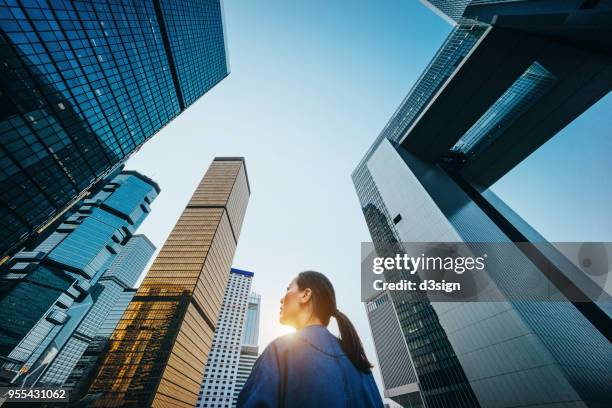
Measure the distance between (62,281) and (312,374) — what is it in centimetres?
12283

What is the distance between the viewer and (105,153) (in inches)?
2153

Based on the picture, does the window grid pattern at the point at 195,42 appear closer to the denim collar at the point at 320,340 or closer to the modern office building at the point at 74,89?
the modern office building at the point at 74,89

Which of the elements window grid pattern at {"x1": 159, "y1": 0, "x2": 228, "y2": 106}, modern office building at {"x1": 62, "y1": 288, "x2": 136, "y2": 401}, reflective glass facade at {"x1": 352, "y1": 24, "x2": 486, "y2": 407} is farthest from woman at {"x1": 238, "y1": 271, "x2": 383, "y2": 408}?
modern office building at {"x1": 62, "y1": 288, "x2": 136, "y2": 401}

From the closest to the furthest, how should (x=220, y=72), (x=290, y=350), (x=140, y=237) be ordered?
(x=290, y=350)
(x=220, y=72)
(x=140, y=237)

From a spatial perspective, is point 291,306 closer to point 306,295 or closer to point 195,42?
point 306,295

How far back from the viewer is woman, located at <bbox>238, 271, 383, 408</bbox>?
1403 mm

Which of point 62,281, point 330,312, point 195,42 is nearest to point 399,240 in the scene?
point 330,312

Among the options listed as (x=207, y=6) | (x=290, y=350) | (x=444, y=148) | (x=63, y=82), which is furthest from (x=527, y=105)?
(x=207, y=6)

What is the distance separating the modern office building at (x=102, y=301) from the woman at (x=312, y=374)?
15046 centimetres

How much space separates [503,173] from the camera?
27297mm

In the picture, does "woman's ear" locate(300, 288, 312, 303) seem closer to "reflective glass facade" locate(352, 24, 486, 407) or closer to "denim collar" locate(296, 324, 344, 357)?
"denim collar" locate(296, 324, 344, 357)

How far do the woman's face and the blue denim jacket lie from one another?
1.75ft

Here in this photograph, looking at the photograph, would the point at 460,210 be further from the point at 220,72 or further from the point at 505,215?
the point at 220,72

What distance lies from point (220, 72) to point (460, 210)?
92313mm
